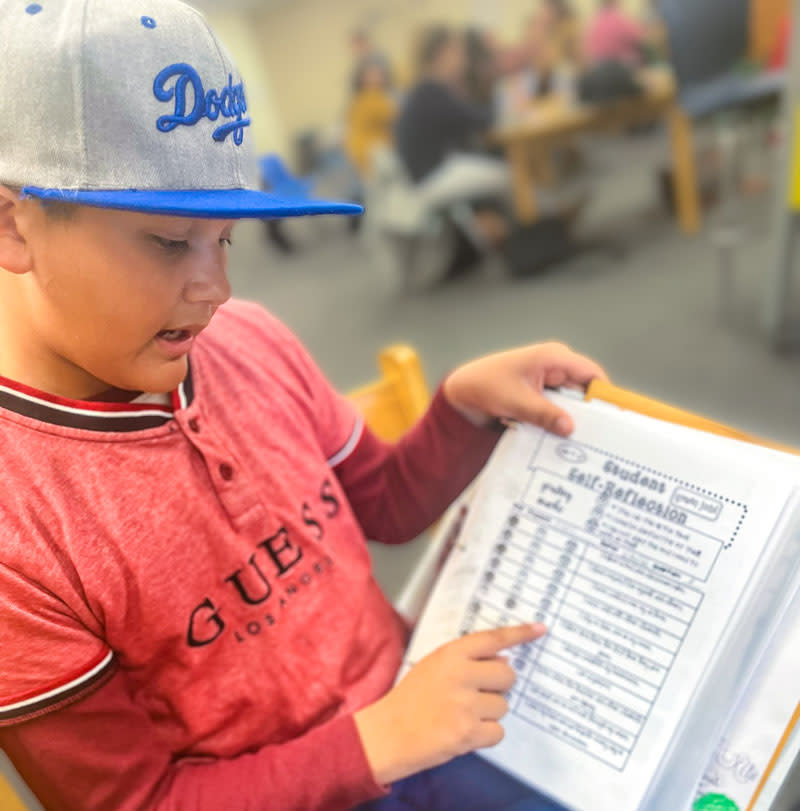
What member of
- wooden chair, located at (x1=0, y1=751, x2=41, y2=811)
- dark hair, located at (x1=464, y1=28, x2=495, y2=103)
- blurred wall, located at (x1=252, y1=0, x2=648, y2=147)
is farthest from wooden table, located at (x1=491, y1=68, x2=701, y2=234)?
blurred wall, located at (x1=252, y1=0, x2=648, y2=147)

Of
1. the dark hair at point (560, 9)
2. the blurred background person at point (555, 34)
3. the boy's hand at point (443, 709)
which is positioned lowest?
the boy's hand at point (443, 709)

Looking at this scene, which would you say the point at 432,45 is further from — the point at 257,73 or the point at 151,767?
the point at 257,73

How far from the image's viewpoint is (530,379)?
21.5 inches

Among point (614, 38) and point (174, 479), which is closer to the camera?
point (174, 479)

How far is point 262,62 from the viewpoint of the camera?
7836 mm

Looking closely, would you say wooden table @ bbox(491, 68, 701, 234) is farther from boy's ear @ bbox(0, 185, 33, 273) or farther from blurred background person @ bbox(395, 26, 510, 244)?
boy's ear @ bbox(0, 185, 33, 273)

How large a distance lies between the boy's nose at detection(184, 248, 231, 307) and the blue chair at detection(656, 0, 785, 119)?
2688mm

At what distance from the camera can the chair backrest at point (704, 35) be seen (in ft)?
8.27

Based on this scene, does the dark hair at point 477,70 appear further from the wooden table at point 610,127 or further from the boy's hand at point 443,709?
the boy's hand at point 443,709

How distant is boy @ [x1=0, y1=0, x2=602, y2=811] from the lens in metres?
0.32

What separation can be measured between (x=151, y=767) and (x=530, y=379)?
1.31 ft

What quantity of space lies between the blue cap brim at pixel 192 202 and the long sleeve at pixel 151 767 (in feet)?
0.98

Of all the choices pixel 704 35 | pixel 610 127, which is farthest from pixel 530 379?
pixel 610 127

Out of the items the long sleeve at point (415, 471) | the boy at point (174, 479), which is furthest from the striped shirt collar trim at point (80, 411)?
the long sleeve at point (415, 471)
